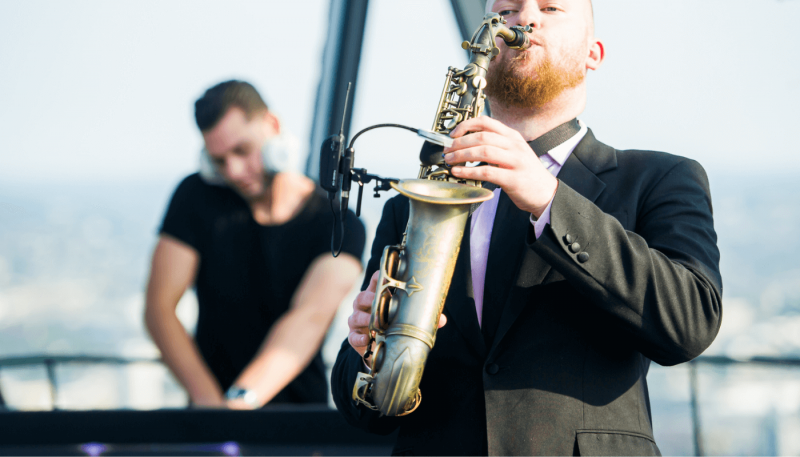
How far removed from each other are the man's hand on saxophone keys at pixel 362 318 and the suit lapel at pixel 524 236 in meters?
0.18

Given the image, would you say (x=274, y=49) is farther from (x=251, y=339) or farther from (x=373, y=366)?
(x=373, y=366)

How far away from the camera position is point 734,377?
4.74m

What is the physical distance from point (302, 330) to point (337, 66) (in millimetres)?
2067

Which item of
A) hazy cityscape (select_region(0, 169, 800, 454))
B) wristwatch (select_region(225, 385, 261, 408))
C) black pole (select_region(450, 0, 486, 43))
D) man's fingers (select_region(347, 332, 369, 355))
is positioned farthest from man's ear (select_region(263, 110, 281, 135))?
man's fingers (select_region(347, 332, 369, 355))

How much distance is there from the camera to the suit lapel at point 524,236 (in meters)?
1.41

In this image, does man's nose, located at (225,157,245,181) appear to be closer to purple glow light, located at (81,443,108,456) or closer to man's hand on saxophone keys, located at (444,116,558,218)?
purple glow light, located at (81,443,108,456)

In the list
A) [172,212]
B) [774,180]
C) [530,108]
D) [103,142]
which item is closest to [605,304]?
[530,108]

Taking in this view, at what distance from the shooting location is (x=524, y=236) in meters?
1.50

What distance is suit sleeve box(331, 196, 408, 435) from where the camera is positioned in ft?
5.21

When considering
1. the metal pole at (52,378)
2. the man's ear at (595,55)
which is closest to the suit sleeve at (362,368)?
the man's ear at (595,55)

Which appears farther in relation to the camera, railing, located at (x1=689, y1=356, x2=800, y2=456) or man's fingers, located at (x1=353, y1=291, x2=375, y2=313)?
→ railing, located at (x1=689, y1=356, x2=800, y2=456)

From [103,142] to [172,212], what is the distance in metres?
0.79

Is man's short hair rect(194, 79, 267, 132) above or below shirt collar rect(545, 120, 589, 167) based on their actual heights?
below

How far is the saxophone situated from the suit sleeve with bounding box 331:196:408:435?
0.30 feet
